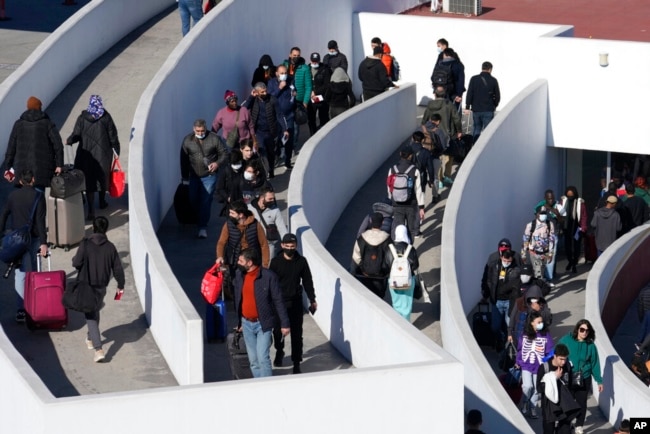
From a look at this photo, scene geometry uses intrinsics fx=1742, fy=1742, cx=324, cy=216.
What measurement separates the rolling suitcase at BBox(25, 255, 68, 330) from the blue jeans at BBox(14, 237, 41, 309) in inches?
5.4

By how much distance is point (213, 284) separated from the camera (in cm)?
1658

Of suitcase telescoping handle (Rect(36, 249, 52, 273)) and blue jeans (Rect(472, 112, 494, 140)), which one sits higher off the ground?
blue jeans (Rect(472, 112, 494, 140))

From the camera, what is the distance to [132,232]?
18062mm

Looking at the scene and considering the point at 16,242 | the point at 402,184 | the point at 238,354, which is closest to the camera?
the point at 238,354

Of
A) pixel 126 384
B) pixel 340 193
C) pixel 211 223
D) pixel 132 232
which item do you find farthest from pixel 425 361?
pixel 340 193

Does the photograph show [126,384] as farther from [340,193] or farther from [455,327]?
[340,193]

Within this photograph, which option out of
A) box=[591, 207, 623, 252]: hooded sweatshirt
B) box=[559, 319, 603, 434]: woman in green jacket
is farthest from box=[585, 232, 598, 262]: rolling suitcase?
box=[559, 319, 603, 434]: woman in green jacket

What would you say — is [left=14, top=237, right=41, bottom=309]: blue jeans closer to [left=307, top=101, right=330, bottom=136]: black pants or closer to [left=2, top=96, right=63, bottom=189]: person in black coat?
[left=2, top=96, right=63, bottom=189]: person in black coat

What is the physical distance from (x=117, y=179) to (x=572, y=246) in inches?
348

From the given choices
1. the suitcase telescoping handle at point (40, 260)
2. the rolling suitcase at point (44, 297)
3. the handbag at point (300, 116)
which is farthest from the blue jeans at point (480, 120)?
the rolling suitcase at point (44, 297)

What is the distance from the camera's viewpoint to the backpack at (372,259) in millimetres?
18625

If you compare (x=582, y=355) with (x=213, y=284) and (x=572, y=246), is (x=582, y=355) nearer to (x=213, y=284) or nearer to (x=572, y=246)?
(x=213, y=284)

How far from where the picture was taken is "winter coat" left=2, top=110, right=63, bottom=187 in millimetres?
18234

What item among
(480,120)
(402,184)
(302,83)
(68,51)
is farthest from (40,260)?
(480,120)
